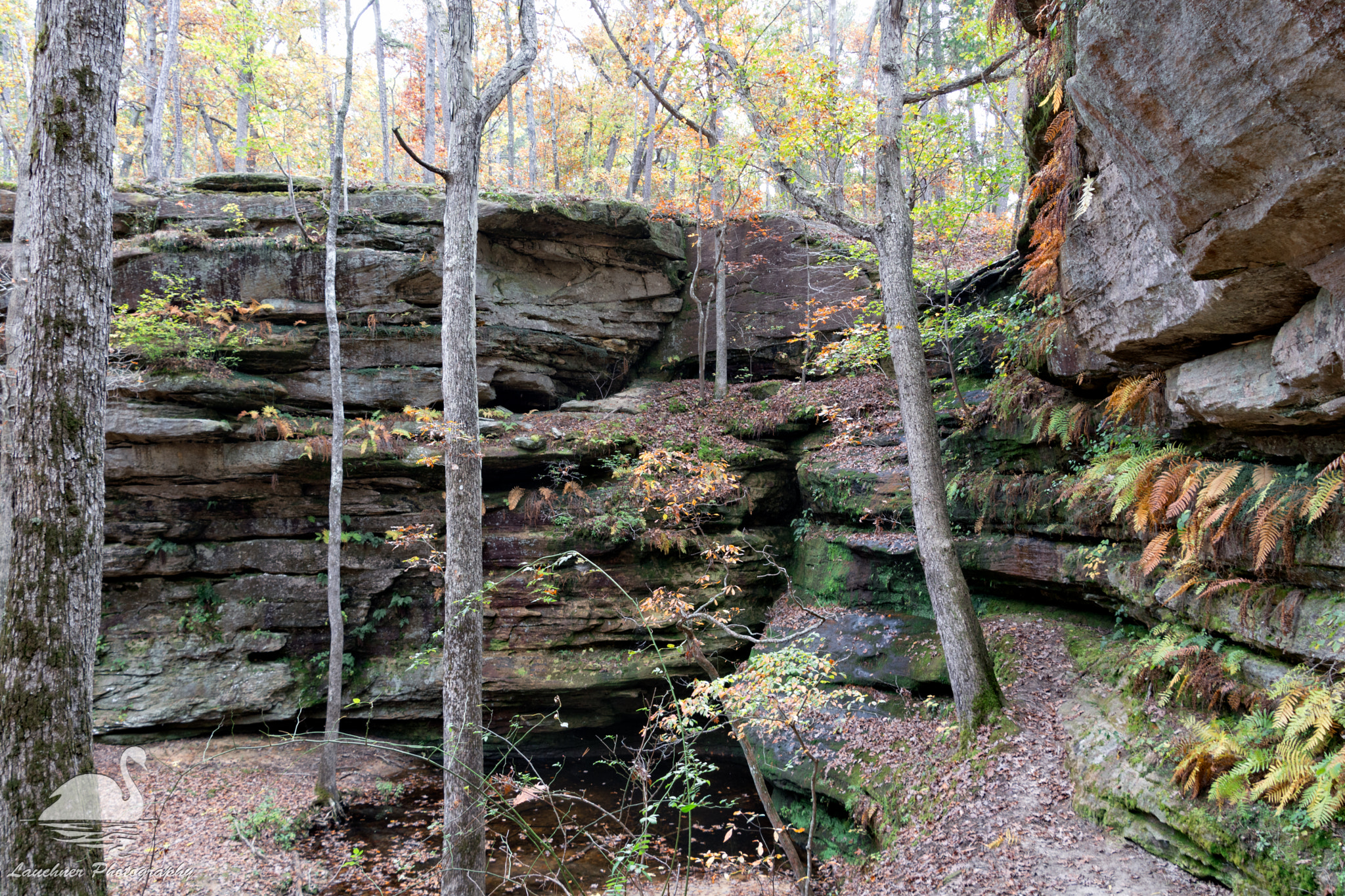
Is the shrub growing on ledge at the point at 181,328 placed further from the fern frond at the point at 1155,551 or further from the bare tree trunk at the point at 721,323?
the fern frond at the point at 1155,551

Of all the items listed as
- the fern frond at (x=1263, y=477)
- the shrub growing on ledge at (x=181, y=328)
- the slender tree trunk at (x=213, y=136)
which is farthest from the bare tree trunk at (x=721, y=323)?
the slender tree trunk at (x=213, y=136)

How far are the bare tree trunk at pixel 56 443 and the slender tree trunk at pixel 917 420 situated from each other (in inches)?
288

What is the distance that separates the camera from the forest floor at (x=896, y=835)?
514 cm

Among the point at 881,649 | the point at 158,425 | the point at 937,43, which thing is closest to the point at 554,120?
the point at 937,43

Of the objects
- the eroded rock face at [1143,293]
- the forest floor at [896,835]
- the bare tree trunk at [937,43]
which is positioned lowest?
the forest floor at [896,835]

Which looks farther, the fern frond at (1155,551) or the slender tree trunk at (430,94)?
the slender tree trunk at (430,94)

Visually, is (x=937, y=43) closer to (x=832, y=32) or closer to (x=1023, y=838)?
(x=832, y=32)

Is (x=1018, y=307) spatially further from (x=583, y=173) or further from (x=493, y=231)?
(x=583, y=173)

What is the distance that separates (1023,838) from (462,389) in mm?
7009

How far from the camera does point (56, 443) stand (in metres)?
3.88

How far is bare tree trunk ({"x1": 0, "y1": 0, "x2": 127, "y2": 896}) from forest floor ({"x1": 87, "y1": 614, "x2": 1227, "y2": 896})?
2.41 ft

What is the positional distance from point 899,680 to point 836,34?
818 inches

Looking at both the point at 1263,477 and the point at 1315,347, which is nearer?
the point at 1315,347

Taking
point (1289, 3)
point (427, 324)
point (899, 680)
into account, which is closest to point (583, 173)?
point (427, 324)
